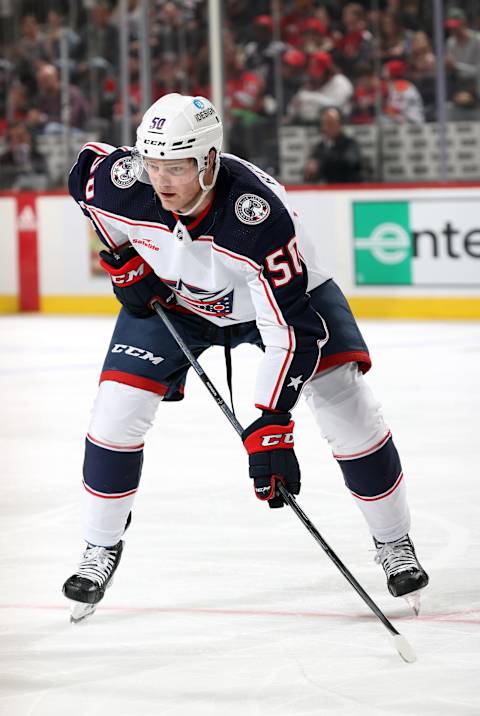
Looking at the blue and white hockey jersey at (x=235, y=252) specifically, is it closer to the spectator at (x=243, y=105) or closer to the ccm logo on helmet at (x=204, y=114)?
the ccm logo on helmet at (x=204, y=114)

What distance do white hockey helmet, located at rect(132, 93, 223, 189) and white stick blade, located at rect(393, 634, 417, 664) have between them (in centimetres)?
106

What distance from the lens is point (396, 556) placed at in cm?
353

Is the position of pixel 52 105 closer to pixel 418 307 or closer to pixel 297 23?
pixel 297 23

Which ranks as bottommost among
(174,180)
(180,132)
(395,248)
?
(395,248)

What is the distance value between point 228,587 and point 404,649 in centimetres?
76

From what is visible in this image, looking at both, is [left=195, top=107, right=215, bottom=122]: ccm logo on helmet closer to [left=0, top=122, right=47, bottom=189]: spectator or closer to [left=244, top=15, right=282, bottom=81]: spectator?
[left=244, top=15, right=282, bottom=81]: spectator

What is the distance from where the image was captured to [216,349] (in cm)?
891

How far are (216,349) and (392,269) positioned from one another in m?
2.02

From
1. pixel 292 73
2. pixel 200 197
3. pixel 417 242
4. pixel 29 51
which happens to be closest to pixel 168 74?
pixel 292 73

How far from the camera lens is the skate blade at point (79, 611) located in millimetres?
3404

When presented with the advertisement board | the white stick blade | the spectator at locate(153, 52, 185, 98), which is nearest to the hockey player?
the white stick blade

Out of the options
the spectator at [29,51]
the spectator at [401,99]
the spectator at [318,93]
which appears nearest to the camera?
the spectator at [401,99]

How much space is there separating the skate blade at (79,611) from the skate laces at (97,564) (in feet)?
0.21

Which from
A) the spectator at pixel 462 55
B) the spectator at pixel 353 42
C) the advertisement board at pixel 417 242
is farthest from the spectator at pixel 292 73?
the spectator at pixel 462 55
